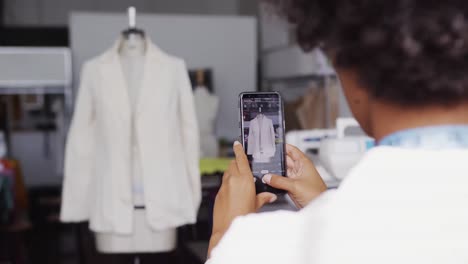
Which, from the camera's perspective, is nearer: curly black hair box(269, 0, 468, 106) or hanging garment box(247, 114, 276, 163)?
curly black hair box(269, 0, 468, 106)

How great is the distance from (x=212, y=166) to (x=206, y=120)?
1170 millimetres

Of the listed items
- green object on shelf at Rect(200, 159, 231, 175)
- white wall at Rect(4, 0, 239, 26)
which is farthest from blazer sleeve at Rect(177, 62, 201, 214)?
white wall at Rect(4, 0, 239, 26)

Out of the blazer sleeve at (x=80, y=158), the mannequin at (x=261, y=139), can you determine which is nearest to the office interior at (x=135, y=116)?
the blazer sleeve at (x=80, y=158)

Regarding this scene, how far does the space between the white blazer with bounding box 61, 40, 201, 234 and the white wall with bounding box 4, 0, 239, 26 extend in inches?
194

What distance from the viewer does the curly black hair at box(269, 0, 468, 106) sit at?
21.2 inches

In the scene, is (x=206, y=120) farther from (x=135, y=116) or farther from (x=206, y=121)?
(x=135, y=116)

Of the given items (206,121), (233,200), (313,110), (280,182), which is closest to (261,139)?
(280,182)

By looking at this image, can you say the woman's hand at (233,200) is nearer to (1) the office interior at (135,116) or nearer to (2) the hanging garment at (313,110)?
(1) the office interior at (135,116)

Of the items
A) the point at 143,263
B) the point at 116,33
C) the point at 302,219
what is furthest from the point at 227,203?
the point at 116,33

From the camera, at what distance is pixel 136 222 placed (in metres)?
2.48

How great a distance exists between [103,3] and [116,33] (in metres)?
2.35

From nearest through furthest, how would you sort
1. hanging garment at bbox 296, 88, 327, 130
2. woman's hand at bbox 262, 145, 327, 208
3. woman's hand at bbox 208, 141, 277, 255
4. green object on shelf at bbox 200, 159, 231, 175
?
1. woman's hand at bbox 208, 141, 277, 255
2. woman's hand at bbox 262, 145, 327, 208
3. green object on shelf at bbox 200, 159, 231, 175
4. hanging garment at bbox 296, 88, 327, 130

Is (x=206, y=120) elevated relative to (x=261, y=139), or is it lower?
lower

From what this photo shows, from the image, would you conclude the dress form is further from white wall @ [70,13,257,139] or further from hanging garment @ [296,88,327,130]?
white wall @ [70,13,257,139]
